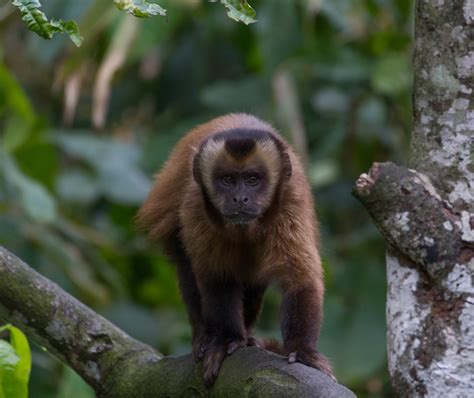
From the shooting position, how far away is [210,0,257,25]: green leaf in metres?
2.13

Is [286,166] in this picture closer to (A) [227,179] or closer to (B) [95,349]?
(A) [227,179]

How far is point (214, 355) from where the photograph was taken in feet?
11.0

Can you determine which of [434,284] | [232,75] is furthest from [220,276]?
[232,75]

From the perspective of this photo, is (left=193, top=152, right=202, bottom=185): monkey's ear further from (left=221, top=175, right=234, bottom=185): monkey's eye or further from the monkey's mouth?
the monkey's mouth

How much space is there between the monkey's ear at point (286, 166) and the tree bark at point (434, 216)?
1.18 metres

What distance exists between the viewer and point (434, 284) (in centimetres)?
257

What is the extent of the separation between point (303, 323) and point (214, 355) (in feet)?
1.12

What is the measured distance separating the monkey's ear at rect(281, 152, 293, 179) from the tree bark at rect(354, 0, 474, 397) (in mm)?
1180

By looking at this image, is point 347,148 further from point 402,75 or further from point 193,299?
point 193,299

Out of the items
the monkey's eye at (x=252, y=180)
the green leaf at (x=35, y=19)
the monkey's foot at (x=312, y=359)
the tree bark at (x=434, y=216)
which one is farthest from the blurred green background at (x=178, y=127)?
the green leaf at (x=35, y=19)

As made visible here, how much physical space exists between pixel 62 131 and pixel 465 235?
457 centimetres

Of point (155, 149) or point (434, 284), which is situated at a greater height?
point (434, 284)

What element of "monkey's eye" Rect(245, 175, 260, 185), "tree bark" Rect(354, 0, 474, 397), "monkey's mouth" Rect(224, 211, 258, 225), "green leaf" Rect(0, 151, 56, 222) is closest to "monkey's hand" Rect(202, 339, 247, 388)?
"monkey's mouth" Rect(224, 211, 258, 225)

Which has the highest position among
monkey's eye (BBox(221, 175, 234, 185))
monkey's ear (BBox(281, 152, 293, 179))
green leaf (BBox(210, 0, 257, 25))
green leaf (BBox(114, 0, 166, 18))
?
green leaf (BBox(210, 0, 257, 25))
